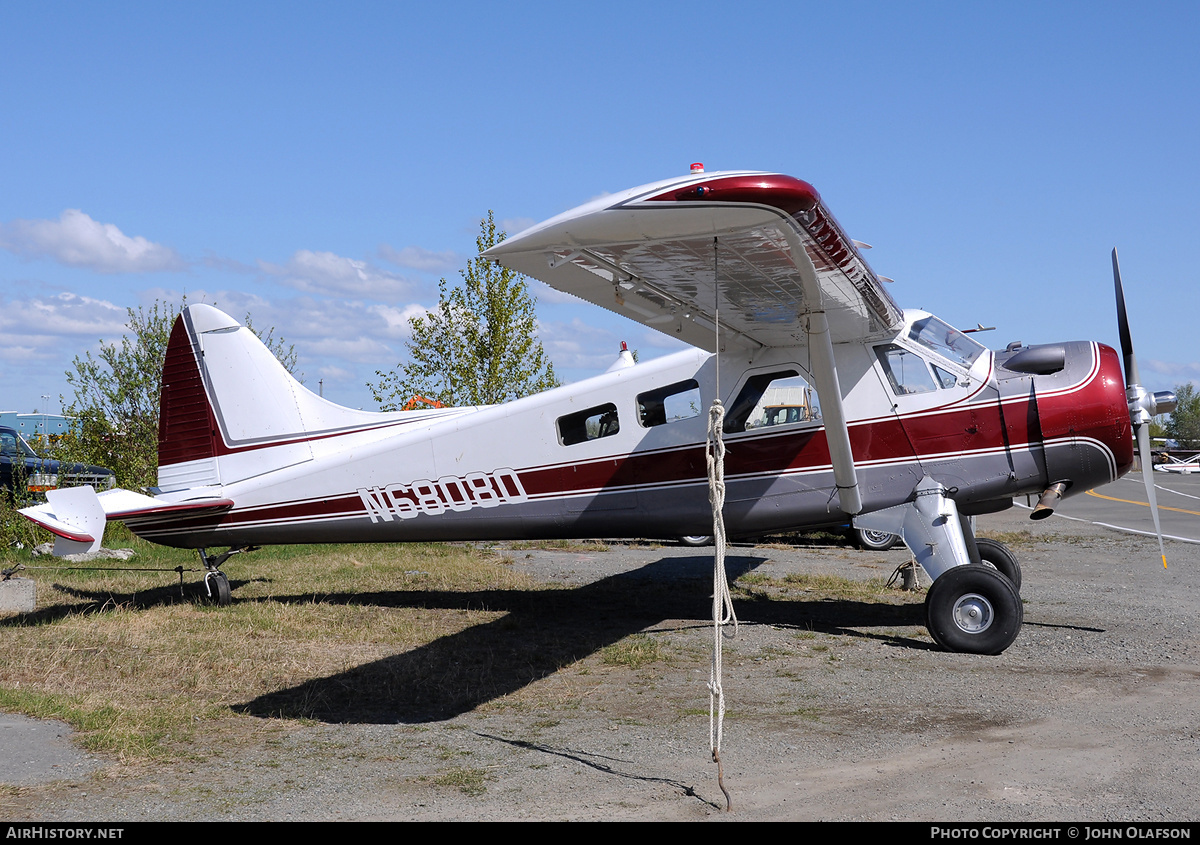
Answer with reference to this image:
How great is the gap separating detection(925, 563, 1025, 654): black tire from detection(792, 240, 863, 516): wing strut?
3.57ft

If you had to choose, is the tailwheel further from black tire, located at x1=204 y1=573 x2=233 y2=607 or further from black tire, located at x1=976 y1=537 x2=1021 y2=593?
black tire, located at x1=976 y1=537 x2=1021 y2=593

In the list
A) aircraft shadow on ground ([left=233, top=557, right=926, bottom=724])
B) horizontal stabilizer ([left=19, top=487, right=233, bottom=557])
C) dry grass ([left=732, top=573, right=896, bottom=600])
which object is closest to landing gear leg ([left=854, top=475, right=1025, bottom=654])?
aircraft shadow on ground ([left=233, top=557, right=926, bottom=724])

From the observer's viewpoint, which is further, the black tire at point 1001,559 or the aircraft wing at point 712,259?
the black tire at point 1001,559

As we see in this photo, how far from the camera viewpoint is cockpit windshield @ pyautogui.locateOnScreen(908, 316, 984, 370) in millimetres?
8438

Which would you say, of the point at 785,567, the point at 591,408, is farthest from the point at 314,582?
the point at 785,567

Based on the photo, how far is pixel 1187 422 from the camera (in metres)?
110

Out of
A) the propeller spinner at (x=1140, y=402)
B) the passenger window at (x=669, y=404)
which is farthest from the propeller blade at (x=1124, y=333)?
the passenger window at (x=669, y=404)

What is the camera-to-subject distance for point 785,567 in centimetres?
1350

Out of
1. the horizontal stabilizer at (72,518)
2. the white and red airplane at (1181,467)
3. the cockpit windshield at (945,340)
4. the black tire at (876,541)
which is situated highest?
the cockpit windshield at (945,340)

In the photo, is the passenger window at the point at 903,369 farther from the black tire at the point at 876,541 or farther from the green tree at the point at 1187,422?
the green tree at the point at 1187,422

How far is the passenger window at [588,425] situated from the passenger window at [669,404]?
295 millimetres

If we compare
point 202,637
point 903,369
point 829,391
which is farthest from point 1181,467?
point 202,637

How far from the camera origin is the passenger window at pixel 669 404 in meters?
8.95
